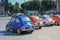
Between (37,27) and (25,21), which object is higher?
(25,21)

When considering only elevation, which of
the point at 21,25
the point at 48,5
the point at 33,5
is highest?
the point at 21,25

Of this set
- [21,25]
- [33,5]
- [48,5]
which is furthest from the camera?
[48,5]

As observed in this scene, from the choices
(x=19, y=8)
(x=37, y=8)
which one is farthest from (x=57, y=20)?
(x=19, y=8)

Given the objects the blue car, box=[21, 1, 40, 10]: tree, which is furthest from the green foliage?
the blue car

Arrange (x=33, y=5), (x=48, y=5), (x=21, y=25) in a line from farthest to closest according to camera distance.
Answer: (x=48, y=5), (x=33, y=5), (x=21, y=25)

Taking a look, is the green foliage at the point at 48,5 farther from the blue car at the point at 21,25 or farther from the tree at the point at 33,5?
the blue car at the point at 21,25

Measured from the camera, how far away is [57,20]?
93.2 ft

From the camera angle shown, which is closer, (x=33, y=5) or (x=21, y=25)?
(x=21, y=25)

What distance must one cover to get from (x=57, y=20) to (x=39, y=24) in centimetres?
742

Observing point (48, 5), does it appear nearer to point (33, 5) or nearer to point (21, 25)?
point (33, 5)

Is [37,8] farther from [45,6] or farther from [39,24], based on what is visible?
[39,24]

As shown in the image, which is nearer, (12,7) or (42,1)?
(42,1)

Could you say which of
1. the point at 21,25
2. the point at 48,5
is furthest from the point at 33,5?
the point at 21,25

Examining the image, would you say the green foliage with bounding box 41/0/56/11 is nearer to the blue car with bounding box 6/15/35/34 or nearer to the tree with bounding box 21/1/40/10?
the tree with bounding box 21/1/40/10
